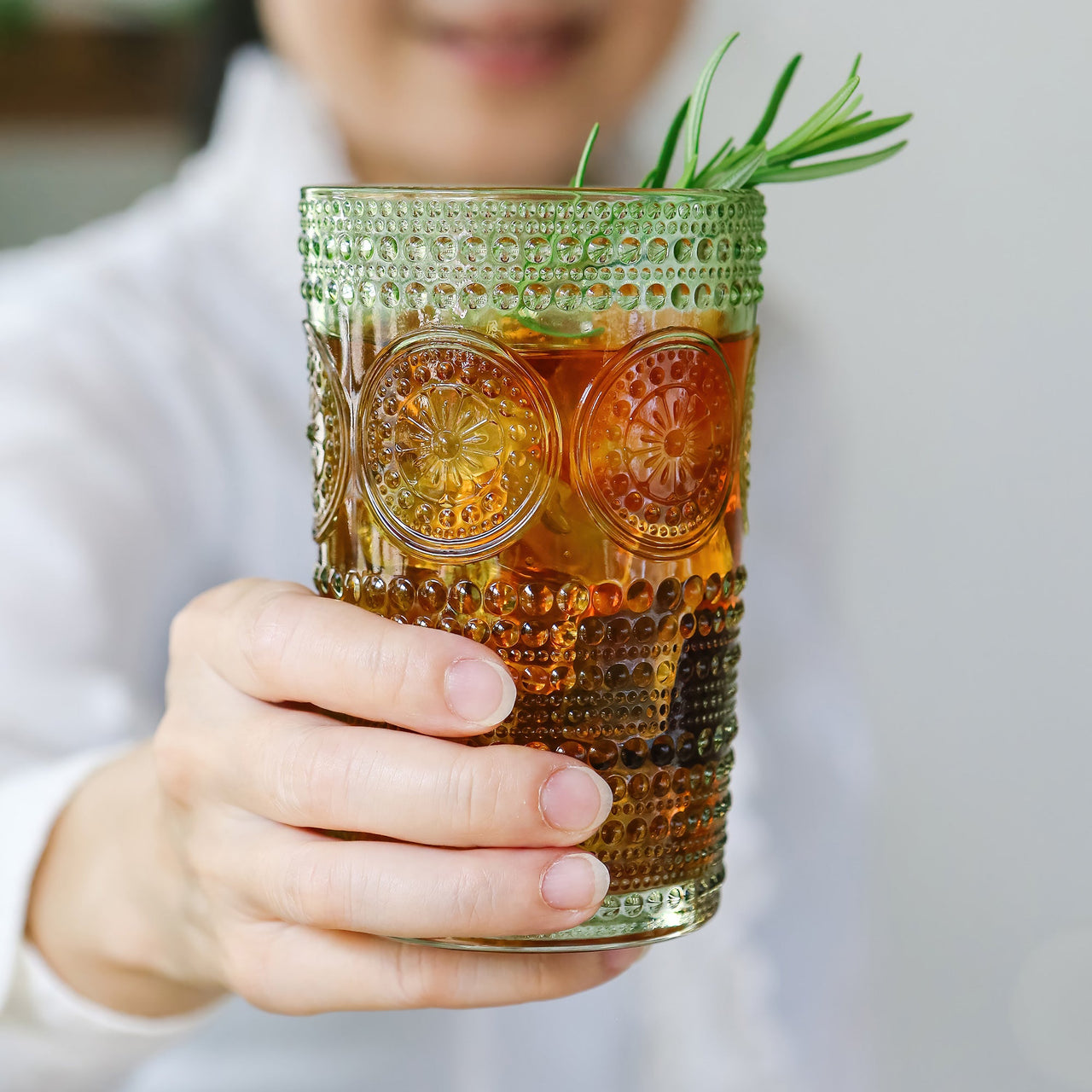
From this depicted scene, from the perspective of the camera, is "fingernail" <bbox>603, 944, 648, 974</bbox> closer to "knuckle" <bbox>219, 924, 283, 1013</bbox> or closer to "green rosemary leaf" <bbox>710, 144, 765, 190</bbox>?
"knuckle" <bbox>219, 924, 283, 1013</bbox>

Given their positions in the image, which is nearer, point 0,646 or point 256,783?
point 256,783

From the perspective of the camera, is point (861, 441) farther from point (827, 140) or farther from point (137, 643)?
point (827, 140)

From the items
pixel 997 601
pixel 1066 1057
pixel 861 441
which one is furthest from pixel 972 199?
pixel 1066 1057

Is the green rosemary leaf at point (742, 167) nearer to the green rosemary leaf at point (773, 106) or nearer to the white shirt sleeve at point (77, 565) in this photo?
the green rosemary leaf at point (773, 106)

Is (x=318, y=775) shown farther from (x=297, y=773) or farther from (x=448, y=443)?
(x=448, y=443)

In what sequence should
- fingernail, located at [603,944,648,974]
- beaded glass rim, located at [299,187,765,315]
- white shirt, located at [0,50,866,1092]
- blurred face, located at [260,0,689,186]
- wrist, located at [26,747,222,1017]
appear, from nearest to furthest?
beaded glass rim, located at [299,187,765,315], fingernail, located at [603,944,648,974], wrist, located at [26,747,222,1017], white shirt, located at [0,50,866,1092], blurred face, located at [260,0,689,186]

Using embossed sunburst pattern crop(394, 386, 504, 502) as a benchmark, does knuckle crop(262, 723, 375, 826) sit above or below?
below

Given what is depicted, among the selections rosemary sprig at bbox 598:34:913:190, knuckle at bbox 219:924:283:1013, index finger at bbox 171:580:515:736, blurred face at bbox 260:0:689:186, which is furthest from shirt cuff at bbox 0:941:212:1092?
blurred face at bbox 260:0:689:186
